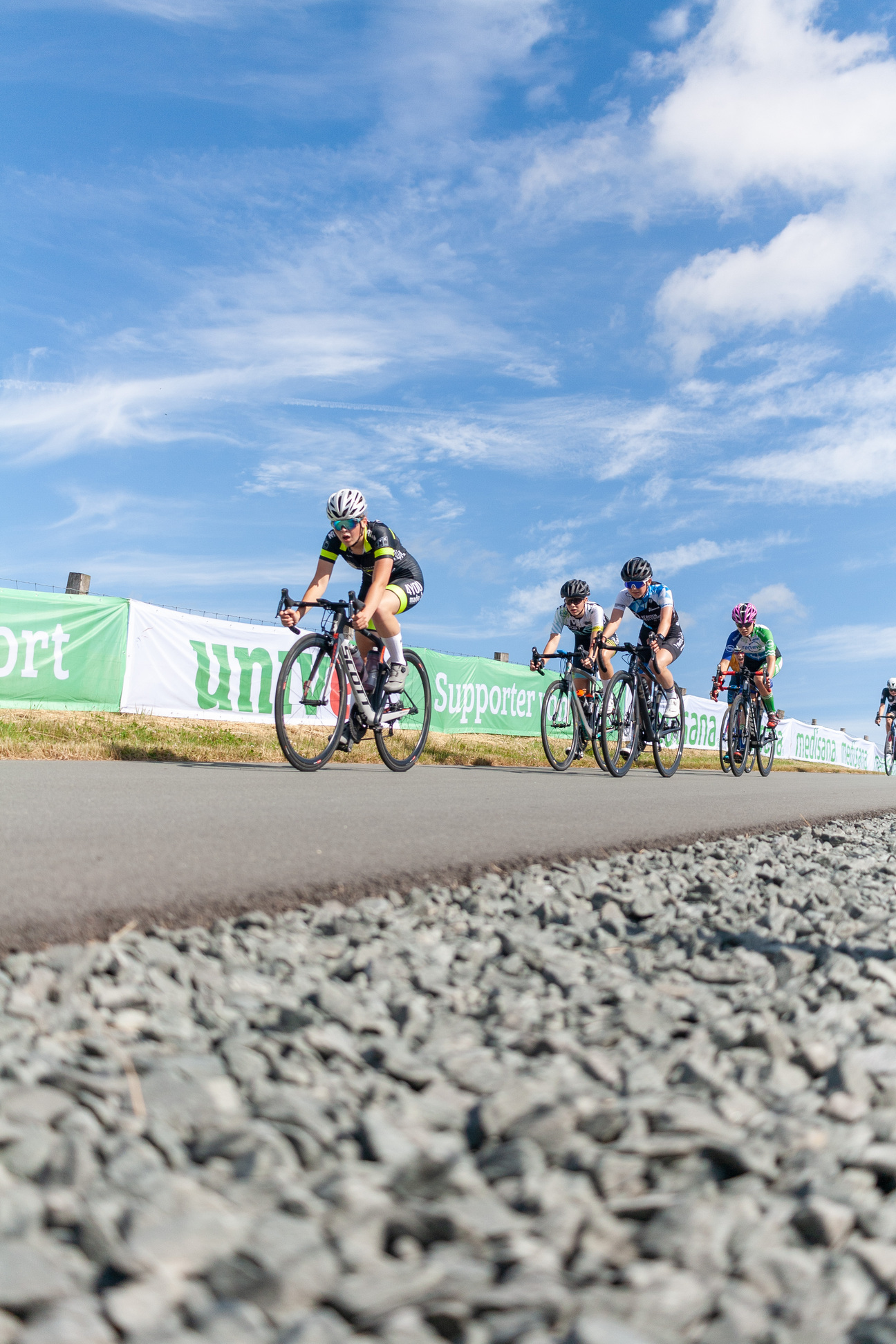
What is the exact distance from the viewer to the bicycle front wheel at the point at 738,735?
14.0m

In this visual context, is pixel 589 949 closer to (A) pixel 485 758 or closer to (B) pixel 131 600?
(A) pixel 485 758

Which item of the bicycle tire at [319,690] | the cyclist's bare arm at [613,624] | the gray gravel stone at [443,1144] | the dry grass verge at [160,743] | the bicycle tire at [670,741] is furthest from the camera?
the bicycle tire at [670,741]

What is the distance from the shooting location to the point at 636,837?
4809 mm

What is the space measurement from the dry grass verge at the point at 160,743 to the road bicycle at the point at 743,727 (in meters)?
1.39

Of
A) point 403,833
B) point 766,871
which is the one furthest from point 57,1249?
point 766,871

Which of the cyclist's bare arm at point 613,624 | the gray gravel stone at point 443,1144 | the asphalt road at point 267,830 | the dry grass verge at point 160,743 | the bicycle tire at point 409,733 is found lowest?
the gray gravel stone at point 443,1144

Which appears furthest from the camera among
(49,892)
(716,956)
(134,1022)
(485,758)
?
(485,758)

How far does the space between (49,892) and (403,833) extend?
5.98ft

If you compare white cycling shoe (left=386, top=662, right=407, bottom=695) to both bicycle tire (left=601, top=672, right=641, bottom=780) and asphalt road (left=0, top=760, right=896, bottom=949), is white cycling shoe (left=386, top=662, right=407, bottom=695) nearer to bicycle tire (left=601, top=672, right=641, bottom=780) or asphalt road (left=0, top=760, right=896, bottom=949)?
asphalt road (left=0, top=760, right=896, bottom=949)

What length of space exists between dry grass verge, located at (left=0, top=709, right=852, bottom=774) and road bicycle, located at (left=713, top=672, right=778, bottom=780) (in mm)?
1395

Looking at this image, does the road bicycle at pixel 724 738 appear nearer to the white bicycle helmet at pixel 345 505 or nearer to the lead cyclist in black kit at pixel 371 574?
the lead cyclist in black kit at pixel 371 574

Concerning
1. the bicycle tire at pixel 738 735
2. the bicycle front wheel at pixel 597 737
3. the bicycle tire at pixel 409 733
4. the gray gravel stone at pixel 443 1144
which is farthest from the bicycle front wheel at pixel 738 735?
the gray gravel stone at pixel 443 1144

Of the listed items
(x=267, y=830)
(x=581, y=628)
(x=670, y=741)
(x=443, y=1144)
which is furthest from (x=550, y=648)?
(x=443, y=1144)

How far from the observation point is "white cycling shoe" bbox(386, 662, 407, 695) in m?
7.93
